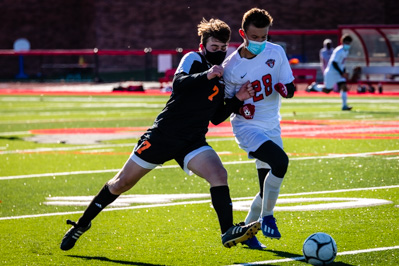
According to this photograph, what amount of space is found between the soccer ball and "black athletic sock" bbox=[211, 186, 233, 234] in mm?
650

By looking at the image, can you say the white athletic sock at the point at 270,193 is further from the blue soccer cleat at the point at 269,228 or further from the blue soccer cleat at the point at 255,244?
the blue soccer cleat at the point at 255,244

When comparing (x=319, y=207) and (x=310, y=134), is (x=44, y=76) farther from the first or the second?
(x=319, y=207)

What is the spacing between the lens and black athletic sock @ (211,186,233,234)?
23.4 ft

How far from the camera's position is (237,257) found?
728 centimetres

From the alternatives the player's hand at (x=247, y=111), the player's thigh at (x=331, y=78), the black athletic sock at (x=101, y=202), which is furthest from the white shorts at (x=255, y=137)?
the player's thigh at (x=331, y=78)

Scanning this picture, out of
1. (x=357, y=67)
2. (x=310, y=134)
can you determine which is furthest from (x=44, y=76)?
(x=310, y=134)

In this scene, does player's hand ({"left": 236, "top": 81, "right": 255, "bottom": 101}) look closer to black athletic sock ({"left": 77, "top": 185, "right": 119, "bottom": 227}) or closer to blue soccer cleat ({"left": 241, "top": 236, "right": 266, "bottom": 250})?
blue soccer cleat ({"left": 241, "top": 236, "right": 266, "bottom": 250})

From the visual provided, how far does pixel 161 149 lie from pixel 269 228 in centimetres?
111

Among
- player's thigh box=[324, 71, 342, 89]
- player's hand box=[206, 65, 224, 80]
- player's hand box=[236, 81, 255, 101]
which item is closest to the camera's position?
player's hand box=[206, 65, 224, 80]

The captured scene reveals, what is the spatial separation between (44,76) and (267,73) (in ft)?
136

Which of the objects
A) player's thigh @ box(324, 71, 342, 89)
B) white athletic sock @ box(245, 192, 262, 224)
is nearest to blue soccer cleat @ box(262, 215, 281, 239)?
white athletic sock @ box(245, 192, 262, 224)

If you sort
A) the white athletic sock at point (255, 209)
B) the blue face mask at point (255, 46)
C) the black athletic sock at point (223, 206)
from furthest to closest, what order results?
the white athletic sock at point (255, 209)
the blue face mask at point (255, 46)
the black athletic sock at point (223, 206)

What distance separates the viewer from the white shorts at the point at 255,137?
7.64 m

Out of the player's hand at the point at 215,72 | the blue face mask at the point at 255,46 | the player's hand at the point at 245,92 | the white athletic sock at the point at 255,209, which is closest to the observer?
the player's hand at the point at 215,72
